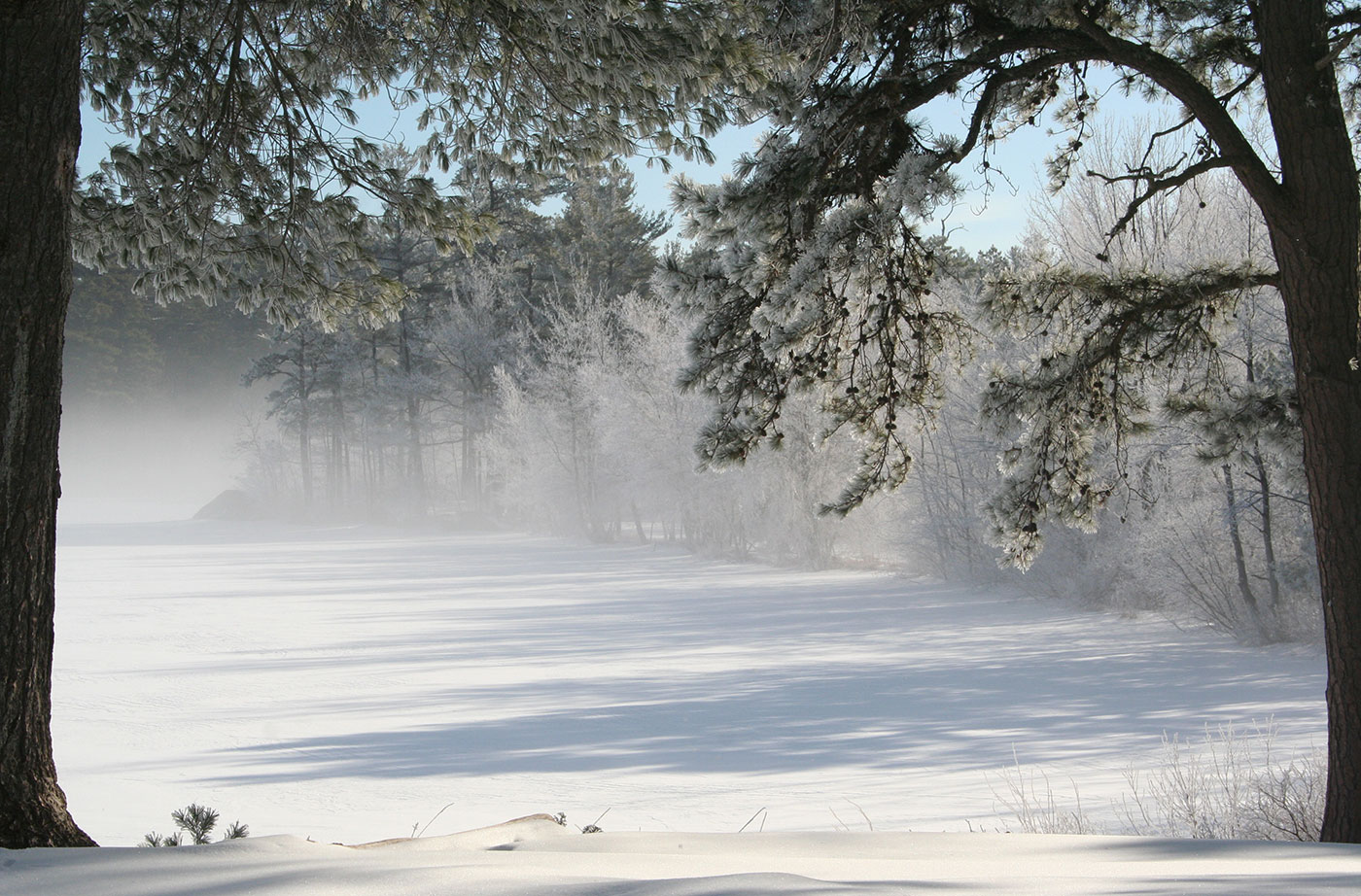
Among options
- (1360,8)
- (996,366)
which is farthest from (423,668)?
(1360,8)

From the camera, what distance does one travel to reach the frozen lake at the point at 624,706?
6.97 meters

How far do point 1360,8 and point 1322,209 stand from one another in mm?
1050

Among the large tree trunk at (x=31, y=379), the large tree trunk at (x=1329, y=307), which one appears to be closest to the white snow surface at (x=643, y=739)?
the large tree trunk at (x=31, y=379)

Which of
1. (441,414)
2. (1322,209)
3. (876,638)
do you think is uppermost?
(441,414)

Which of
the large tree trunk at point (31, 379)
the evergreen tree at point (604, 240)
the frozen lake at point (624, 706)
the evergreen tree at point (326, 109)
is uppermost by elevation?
the evergreen tree at point (604, 240)

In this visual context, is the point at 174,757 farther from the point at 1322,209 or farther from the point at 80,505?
the point at 80,505

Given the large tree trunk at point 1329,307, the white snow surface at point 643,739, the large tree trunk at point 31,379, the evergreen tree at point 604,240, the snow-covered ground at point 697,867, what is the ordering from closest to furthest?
the snow-covered ground at point 697,867, the white snow surface at point 643,739, the large tree trunk at point 31,379, the large tree trunk at point 1329,307, the evergreen tree at point 604,240

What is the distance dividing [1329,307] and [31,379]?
533 centimetres

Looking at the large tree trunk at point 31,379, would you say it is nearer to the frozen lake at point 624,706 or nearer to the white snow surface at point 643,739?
the white snow surface at point 643,739

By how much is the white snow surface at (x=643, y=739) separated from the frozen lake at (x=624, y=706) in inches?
1.7

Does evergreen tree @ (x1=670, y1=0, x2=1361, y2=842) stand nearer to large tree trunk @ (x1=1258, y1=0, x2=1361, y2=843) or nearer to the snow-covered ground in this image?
large tree trunk @ (x1=1258, y1=0, x2=1361, y2=843)

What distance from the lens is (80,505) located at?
5950cm

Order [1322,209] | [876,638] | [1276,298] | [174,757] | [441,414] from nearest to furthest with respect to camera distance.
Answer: [1322,209] → [174,757] → [1276,298] → [876,638] → [441,414]

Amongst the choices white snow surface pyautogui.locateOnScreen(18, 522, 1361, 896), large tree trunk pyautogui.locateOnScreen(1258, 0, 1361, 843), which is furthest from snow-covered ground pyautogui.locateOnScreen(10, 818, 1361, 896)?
large tree trunk pyautogui.locateOnScreen(1258, 0, 1361, 843)
